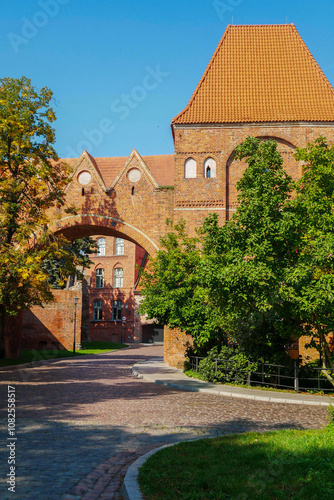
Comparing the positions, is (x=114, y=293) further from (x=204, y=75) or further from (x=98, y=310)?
(x=204, y=75)

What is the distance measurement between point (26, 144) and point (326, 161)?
10946mm

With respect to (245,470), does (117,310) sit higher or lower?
higher

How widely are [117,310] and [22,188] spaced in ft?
129

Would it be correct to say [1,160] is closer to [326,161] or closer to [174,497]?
[326,161]

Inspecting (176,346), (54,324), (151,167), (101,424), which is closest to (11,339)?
(176,346)

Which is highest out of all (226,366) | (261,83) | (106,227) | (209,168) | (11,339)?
(261,83)

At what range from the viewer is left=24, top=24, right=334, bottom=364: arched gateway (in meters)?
21.9

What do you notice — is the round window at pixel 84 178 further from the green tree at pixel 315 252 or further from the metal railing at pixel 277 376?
the green tree at pixel 315 252

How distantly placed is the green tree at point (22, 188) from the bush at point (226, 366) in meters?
6.10

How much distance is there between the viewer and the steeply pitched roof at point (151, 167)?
32.9m

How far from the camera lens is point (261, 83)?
78.8ft

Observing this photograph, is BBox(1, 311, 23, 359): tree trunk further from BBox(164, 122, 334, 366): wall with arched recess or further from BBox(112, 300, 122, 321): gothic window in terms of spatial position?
BBox(112, 300, 122, 321): gothic window

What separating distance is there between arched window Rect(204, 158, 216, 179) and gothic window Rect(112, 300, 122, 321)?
36.1 metres

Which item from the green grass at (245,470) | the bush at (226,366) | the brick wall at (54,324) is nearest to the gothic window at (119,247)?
the brick wall at (54,324)
